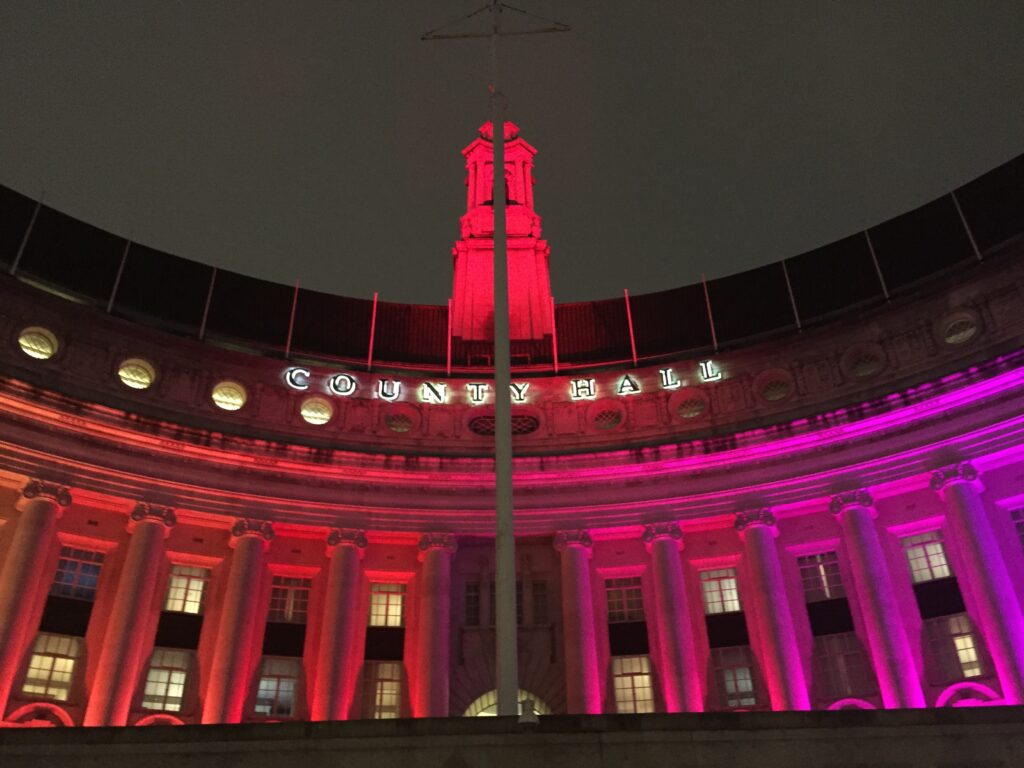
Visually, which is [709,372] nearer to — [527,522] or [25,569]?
[527,522]

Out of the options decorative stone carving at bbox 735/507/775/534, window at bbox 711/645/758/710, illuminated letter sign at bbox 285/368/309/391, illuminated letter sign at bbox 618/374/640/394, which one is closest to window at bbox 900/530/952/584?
decorative stone carving at bbox 735/507/775/534

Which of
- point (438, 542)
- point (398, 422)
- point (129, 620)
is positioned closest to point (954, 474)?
point (438, 542)

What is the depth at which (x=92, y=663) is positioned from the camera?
3688cm

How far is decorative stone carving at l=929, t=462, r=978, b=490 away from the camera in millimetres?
37812

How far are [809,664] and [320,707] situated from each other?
21424 millimetres

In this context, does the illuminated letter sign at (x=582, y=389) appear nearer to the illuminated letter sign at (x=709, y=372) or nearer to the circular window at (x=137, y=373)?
the illuminated letter sign at (x=709, y=372)

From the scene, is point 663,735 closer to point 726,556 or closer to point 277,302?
point 726,556

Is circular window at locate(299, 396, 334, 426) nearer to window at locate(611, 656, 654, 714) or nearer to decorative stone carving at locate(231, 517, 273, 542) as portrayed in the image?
decorative stone carving at locate(231, 517, 273, 542)

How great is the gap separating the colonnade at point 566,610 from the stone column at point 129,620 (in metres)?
0.05

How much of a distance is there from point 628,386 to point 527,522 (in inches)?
372

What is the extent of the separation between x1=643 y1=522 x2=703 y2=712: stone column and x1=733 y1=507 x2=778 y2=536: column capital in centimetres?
294

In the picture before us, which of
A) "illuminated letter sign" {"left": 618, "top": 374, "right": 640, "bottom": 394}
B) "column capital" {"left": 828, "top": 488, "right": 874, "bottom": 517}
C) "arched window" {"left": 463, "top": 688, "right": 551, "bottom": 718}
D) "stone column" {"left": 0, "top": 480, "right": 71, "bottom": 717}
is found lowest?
"arched window" {"left": 463, "top": 688, "right": 551, "bottom": 718}

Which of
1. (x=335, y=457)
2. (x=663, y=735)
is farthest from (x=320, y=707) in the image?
(x=663, y=735)

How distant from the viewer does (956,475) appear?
38.0 m
